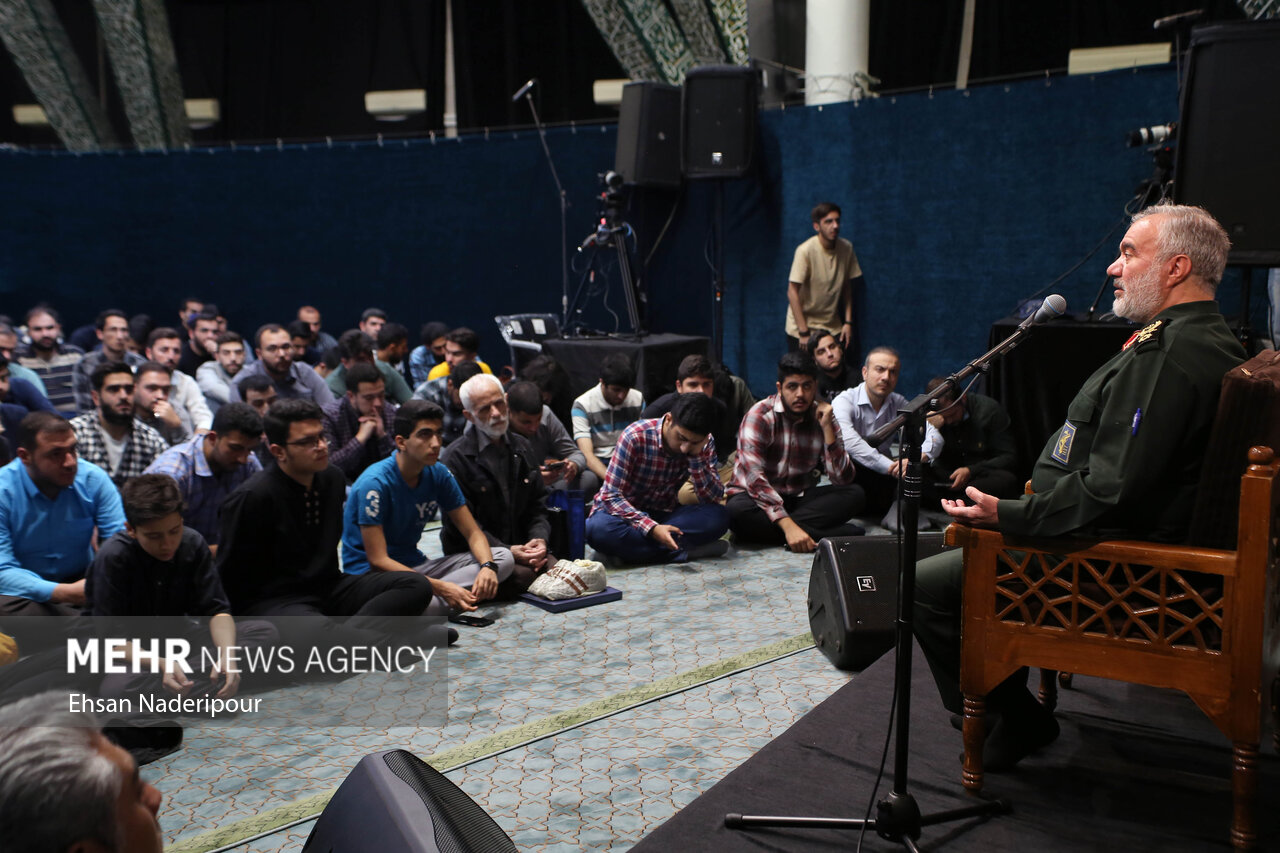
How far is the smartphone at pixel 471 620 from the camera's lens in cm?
399

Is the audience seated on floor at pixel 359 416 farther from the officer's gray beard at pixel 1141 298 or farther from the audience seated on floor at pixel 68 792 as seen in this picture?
the audience seated on floor at pixel 68 792

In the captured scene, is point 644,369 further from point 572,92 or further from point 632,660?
point 572,92

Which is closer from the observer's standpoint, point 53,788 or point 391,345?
point 53,788

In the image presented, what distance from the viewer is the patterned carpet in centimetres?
256

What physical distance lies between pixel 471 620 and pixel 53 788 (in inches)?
119

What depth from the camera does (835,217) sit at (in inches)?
270

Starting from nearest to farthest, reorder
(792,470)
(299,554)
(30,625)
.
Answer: (30,625) < (299,554) < (792,470)

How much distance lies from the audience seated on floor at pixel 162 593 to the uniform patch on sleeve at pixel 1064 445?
7.54 ft

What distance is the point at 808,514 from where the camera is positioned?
200 inches

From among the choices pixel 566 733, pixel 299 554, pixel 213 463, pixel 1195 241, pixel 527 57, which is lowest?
pixel 566 733

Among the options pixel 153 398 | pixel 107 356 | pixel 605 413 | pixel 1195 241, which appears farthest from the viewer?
Answer: pixel 107 356

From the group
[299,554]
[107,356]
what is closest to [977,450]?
[299,554]

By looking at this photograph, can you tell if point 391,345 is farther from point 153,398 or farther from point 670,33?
point 670,33

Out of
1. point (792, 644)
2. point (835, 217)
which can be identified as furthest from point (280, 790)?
point (835, 217)
